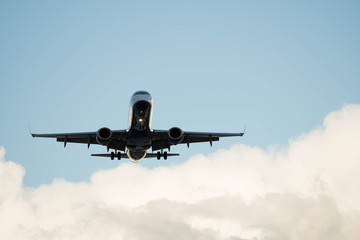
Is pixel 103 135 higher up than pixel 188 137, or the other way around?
pixel 188 137

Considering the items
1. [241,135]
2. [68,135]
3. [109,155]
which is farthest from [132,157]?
[241,135]

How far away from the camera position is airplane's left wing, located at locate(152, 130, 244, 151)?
38.0m

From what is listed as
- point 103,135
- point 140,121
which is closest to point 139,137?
point 140,121

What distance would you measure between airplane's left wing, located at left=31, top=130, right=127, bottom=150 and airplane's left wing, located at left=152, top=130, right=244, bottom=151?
98.9 inches

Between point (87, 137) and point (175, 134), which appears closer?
point (175, 134)

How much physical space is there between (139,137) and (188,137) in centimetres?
510

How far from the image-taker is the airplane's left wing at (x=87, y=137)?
3762cm

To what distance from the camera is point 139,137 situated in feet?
118

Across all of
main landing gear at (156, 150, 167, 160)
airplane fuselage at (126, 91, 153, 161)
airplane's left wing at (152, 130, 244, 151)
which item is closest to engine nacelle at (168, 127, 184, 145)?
airplane's left wing at (152, 130, 244, 151)

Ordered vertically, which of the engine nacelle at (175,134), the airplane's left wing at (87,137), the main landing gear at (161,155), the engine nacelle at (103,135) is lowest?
the engine nacelle at (103,135)

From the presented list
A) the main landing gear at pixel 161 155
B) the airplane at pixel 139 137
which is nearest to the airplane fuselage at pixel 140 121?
the airplane at pixel 139 137

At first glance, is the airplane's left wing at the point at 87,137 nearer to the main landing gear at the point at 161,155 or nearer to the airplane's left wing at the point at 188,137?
the airplane's left wing at the point at 188,137

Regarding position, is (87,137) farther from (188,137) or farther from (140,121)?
(188,137)

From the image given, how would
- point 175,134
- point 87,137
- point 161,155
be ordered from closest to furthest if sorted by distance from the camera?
1. point 175,134
2. point 87,137
3. point 161,155
